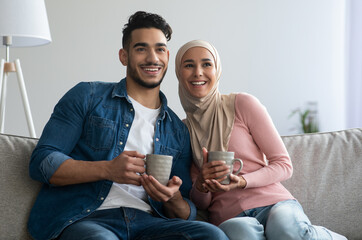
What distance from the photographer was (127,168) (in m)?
1.59

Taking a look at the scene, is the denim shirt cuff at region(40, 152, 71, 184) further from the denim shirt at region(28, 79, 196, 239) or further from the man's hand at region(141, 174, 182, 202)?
the man's hand at region(141, 174, 182, 202)

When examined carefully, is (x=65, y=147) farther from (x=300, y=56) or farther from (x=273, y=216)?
(x=300, y=56)

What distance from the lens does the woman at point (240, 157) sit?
5.65ft

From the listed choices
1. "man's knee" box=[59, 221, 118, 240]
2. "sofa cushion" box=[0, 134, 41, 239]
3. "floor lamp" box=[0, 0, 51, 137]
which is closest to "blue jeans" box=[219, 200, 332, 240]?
"man's knee" box=[59, 221, 118, 240]

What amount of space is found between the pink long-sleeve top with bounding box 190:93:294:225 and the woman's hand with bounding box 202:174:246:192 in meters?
0.04

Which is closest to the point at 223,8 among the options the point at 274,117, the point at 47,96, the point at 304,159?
the point at 274,117

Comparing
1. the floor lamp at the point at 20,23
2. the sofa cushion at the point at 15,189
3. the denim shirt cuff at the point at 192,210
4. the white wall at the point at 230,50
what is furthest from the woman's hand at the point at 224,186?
the white wall at the point at 230,50

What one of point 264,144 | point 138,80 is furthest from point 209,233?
point 138,80

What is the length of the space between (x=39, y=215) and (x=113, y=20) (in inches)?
120

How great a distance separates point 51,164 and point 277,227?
0.84m

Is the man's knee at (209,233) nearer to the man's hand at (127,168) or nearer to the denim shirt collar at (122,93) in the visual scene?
the man's hand at (127,168)

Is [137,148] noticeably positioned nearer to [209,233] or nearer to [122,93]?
[122,93]

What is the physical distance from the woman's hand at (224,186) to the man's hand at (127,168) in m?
0.27

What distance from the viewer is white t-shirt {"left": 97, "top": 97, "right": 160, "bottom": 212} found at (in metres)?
1.76
